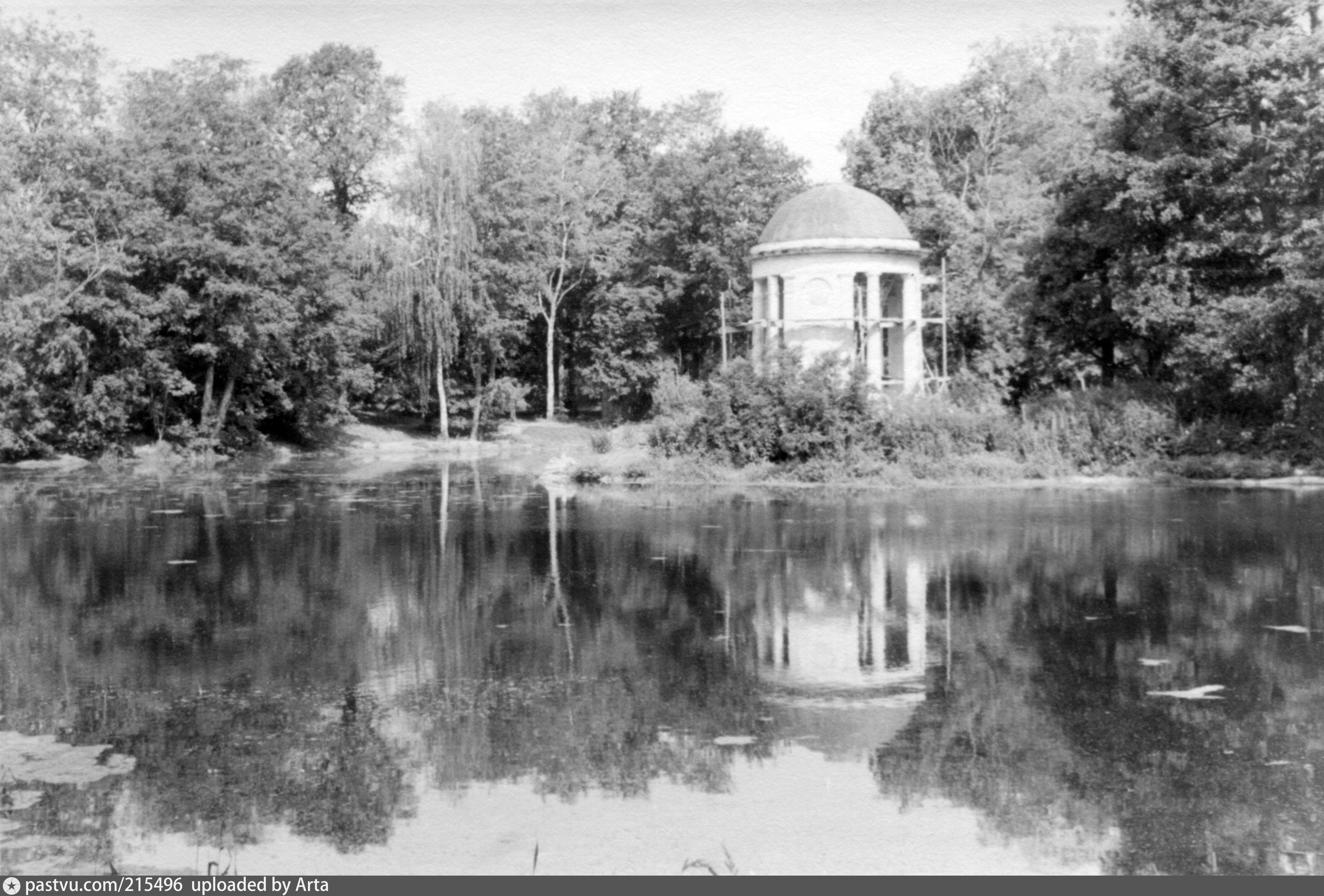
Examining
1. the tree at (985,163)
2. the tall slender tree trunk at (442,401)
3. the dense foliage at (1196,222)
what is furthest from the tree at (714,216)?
the dense foliage at (1196,222)

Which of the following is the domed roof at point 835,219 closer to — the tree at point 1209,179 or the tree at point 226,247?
the tree at point 1209,179

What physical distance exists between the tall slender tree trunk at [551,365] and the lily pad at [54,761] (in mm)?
51469

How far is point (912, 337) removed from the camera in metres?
42.9

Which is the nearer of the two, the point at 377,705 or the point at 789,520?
the point at 377,705

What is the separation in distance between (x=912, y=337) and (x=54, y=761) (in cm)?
3680

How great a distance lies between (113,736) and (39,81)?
140 ft

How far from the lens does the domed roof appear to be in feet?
135

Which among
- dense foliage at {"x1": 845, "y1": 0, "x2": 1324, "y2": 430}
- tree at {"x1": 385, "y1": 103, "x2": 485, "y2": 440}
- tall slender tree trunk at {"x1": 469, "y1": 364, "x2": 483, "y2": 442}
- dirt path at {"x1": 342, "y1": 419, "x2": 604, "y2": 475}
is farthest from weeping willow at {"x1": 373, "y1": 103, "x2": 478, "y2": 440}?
dense foliage at {"x1": 845, "y1": 0, "x2": 1324, "y2": 430}

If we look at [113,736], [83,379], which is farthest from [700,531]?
[83,379]

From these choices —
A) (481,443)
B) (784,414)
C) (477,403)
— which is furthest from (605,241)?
(784,414)

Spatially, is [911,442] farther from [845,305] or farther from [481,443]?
[481,443]

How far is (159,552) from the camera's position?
19.0 metres

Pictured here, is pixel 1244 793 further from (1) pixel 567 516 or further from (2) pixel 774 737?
(1) pixel 567 516

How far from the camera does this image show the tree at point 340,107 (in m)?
58.5
